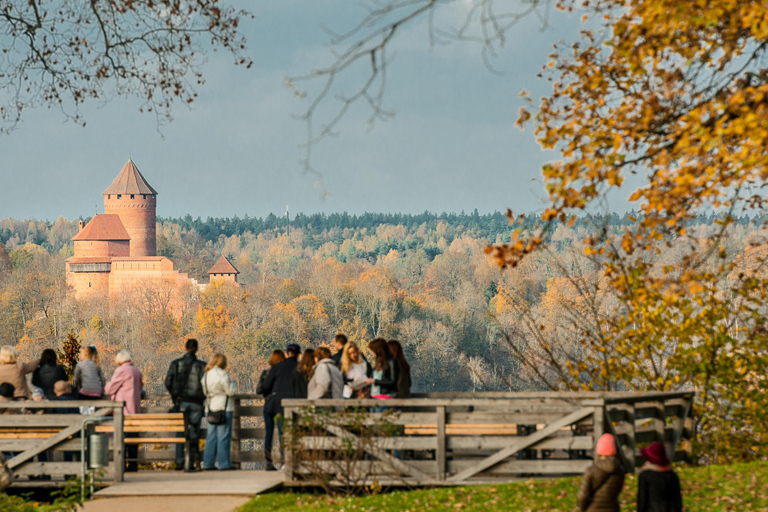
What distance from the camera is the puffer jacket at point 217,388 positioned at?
36.9ft

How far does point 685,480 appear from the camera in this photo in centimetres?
991

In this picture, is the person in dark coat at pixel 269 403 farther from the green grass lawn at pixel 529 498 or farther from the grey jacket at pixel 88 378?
the grey jacket at pixel 88 378

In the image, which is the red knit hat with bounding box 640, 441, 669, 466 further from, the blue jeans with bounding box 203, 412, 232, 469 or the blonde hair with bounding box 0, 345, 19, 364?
the blonde hair with bounding box 0, 345, 19, 364

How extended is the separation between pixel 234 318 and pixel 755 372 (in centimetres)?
9725

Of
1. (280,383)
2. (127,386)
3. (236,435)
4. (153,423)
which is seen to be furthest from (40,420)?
(280,383)

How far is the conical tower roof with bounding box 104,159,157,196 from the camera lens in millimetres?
136875

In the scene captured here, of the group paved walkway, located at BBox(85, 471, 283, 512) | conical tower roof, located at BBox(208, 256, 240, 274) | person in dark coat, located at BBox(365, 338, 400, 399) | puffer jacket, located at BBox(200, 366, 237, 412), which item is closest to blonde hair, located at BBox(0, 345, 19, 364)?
paved walkway, located at BBox(85, 471, 283, 512)

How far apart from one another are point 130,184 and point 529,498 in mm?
134504

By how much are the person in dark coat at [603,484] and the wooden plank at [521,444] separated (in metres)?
2.44

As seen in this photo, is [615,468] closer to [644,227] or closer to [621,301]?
[644,227]

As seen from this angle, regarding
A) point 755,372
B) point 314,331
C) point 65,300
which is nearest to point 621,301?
point 755,372

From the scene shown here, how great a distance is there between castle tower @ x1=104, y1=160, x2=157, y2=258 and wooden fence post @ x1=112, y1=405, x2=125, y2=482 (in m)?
126

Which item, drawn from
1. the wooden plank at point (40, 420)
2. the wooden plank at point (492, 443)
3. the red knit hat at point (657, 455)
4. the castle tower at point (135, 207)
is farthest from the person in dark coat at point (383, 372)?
the castle tower at point (135, 207)

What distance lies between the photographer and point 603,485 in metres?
7.11
